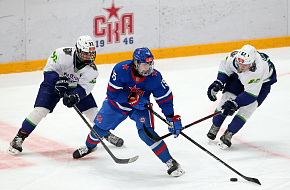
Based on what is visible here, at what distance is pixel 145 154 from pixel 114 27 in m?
3.57

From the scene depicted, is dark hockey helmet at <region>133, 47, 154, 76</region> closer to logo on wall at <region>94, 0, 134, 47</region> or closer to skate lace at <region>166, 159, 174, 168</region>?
skate lace at <region>166, 159, 174, 168</region>

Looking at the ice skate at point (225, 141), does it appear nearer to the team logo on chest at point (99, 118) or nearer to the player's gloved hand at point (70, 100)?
the team logo on chest at point (99, 118)

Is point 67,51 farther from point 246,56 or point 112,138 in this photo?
point 246,56

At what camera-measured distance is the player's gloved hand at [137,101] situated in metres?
4.35

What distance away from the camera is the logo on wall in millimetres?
8188

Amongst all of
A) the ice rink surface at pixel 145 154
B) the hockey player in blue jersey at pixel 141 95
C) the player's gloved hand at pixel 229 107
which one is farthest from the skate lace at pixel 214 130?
the hockey player in blue jersey at pixel 141 95

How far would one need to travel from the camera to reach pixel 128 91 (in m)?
4.43

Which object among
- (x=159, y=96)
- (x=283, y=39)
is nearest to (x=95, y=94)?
(x=159, y=96)

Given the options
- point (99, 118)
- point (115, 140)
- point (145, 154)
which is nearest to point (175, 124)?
point (99, 118)

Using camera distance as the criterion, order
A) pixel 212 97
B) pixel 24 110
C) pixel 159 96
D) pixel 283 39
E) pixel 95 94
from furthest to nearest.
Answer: pixel 283 39, pixel 95 94, pixel 24 110, pixel 212 97, pixel 159 96

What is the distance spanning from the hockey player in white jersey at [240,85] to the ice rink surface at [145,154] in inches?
8.4

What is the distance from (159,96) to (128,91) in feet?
0.82

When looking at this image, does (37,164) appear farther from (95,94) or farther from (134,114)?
(95,94)

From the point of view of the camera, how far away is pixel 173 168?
441cm
